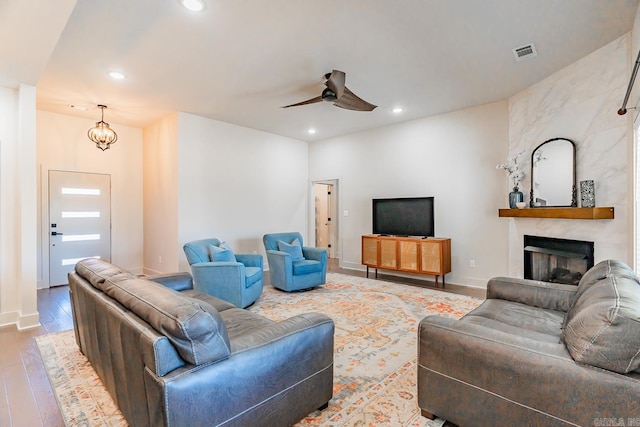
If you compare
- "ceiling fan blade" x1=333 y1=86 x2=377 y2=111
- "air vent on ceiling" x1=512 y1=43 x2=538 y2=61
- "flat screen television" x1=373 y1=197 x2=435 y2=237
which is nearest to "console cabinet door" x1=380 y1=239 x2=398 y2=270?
"flat screen television" x1=373 y1=197 x2=435 y2=237

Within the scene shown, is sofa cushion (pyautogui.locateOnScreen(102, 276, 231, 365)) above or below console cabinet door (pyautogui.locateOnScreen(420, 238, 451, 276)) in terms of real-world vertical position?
above

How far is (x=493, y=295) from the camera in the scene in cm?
271

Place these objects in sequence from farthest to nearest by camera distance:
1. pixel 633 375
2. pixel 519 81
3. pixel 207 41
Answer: pixel 519 81, pixel 207 41, pixel 633 375

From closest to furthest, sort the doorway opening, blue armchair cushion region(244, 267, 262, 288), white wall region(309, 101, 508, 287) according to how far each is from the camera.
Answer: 1. blue armchair cushion region(244, 267, 262, 288)
2. white wall region(309, 101, 508, 287)
3. the doorway opening

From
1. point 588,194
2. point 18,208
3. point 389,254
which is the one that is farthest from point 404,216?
point 18,208

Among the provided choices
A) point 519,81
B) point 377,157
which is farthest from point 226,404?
point 377,157

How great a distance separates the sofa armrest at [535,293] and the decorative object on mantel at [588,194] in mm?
1395

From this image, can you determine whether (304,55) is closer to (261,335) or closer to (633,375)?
(261,335)

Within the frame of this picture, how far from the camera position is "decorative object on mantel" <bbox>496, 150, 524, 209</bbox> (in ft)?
14.2

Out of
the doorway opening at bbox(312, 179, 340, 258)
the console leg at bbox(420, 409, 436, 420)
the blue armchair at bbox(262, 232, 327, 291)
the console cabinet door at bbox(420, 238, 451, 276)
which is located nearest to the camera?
the console leg at bbox(420, 409, 436, 420)

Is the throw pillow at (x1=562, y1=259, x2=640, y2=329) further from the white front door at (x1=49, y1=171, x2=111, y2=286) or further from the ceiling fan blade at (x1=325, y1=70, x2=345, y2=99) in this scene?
the white front door at (x1=49, y1=171, x2=111, y2=286)

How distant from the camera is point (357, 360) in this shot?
2.60m

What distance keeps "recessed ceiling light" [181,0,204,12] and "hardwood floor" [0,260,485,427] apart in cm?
303

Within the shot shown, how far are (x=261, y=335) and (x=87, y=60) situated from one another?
3.73m
